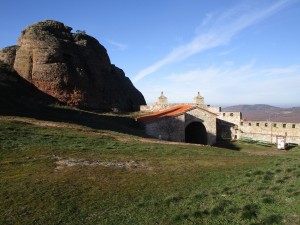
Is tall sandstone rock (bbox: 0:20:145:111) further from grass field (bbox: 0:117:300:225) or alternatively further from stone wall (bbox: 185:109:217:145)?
grass field (bbox: 0:117:300:225)

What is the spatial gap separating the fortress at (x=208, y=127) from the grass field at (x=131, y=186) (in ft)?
55.9

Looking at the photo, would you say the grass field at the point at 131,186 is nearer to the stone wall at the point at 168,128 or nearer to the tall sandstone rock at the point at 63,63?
the stone wall at the point at 168,128

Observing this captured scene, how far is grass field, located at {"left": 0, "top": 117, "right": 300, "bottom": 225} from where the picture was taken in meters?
9.63

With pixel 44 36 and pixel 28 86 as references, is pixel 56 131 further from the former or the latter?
pixel 44 36

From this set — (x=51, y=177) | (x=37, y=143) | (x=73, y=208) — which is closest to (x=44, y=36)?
(x=37, y=143)

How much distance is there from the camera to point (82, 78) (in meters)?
39.7

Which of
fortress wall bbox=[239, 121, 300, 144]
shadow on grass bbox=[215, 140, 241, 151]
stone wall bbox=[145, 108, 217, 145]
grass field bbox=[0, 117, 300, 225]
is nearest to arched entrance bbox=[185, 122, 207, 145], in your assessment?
stone wall bbox=[145, 108, 217, 145]

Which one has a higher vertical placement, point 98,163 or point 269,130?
point 269,130

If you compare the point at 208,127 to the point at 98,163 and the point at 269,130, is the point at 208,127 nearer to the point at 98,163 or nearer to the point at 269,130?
the point at 269,130

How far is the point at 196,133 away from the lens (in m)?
41.8

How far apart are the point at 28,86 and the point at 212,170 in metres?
26.5

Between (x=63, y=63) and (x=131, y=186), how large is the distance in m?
27.9

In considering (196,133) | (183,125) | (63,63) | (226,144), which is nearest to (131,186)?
(183,125)

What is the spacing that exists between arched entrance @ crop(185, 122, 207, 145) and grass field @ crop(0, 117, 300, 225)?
20734 millimetres
